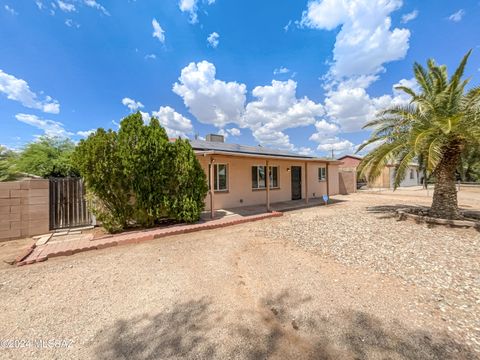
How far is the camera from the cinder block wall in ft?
17.7

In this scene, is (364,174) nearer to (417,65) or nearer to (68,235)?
(417,65)

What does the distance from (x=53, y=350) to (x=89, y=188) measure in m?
4.48

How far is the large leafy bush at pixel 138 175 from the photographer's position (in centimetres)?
559

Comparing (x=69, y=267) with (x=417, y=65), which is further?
(x=417, y=65)

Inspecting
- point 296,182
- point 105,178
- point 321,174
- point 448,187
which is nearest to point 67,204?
point 105,178

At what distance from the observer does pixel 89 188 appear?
5.66 meters

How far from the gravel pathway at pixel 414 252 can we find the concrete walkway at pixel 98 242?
1976 mm

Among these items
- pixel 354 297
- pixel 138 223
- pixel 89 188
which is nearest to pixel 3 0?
pixel 89 188

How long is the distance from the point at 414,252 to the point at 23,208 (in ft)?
32.7

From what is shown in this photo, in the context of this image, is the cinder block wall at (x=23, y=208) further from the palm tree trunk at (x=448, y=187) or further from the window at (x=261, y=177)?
the palm tree trunk at (x=448, y=187)

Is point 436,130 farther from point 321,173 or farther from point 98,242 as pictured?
point 98,242

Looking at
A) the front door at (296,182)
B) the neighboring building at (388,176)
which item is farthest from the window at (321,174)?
the neighboring building at (388,176)

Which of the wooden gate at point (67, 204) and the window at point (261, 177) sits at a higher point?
the window at point (261, 177)

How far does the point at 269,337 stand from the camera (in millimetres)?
2240
